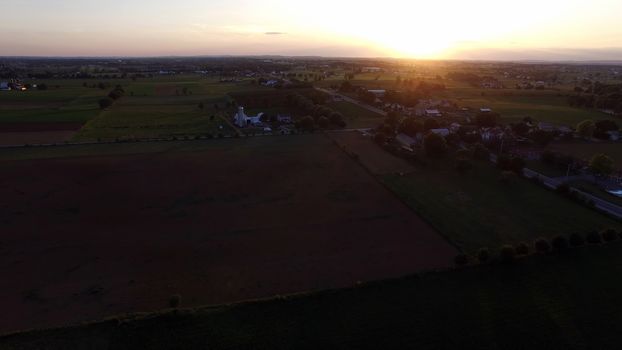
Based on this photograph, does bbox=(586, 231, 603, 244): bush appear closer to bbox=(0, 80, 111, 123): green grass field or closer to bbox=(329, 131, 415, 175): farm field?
bbox=(329, 131, 415, 175): farm field

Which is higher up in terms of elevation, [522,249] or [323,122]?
[323,122]

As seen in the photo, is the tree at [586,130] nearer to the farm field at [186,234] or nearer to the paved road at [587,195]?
the paved road at [587,195]

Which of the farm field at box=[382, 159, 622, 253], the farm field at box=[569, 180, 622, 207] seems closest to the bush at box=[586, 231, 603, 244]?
the farm field at box=[382, 159, 622, 253]

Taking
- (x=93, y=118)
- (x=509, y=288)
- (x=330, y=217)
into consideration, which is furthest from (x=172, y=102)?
(x=509, y=288)

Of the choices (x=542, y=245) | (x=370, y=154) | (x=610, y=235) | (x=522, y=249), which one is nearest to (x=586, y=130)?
(x=370, y=154)

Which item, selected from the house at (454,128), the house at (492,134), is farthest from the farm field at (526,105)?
the house at (492,134)

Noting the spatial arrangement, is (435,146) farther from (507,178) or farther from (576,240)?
(576,240)
